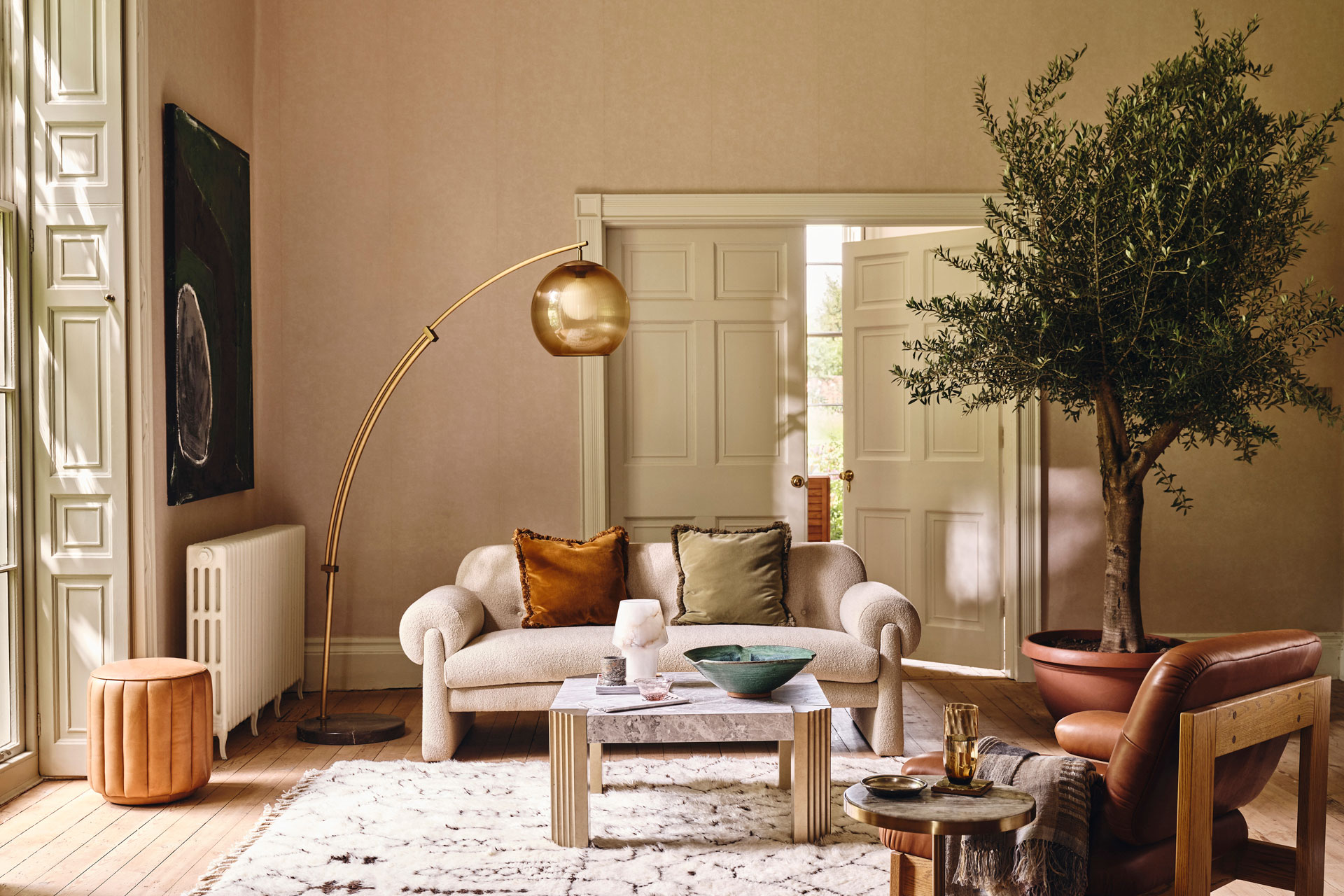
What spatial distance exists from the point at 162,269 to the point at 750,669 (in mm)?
2625

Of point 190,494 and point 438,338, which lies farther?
point 438,338

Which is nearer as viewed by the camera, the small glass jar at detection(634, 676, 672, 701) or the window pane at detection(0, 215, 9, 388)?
the small glass jar at detection(634, 676, 672, 701)

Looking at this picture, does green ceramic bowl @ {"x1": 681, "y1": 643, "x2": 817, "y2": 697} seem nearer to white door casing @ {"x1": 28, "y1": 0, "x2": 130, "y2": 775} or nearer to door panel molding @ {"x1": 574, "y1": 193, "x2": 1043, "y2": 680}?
door panel molding @ {"x1": 574, "y1": 193, "x2": 1043, "y2": 680}

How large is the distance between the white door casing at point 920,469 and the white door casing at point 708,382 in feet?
1.44

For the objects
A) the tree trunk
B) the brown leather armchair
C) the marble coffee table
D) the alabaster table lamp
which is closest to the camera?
the brown leather armchair

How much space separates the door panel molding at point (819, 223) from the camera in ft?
17.3

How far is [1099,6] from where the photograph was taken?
211 inches

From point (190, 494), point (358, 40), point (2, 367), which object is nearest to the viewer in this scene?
point (2, 367)

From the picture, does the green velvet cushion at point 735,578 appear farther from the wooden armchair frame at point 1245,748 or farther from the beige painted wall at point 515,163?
the wooden armchair frame at point 1245,748

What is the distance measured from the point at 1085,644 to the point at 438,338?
10.5 feet

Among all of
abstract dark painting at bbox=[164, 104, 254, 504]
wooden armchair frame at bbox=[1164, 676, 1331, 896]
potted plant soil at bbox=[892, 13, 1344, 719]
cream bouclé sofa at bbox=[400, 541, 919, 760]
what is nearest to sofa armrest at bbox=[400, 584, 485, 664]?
cream bouclé sofa at bbox=[400, 541, 919, 760]

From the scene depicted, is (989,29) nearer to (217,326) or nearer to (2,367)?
(217,326)

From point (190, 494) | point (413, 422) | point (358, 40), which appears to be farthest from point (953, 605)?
point (358, 40)

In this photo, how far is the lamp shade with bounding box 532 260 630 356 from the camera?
357 cm
